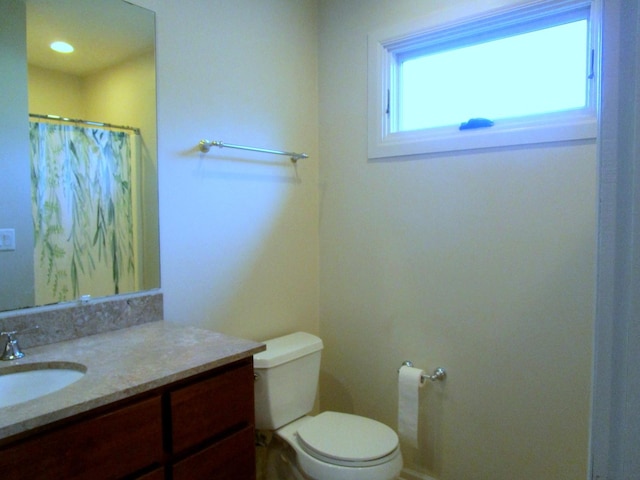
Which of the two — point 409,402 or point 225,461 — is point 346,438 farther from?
point 225,461

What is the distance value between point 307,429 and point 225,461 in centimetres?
52

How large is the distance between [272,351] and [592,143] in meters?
1.48

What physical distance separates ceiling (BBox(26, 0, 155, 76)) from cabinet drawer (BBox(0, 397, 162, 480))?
1.14 m

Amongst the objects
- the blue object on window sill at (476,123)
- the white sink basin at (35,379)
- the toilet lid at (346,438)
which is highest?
the blue object on window sill at (476,123)

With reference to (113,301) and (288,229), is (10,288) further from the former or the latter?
(288,229)

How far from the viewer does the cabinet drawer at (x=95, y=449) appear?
86cm

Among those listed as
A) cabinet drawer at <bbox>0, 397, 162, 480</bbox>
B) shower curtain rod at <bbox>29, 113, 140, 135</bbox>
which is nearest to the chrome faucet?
cabinet drawer at <bbox>0, 397, 162, 480</bbox>

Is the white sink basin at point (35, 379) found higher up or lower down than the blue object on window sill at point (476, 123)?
lower down

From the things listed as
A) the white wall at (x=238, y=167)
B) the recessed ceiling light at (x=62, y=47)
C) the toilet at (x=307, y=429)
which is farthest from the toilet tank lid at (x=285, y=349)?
the recessed ceiling light at (x=62, y=47)

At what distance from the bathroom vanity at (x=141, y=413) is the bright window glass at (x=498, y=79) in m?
1.40

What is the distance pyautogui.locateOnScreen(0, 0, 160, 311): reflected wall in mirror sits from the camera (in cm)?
131

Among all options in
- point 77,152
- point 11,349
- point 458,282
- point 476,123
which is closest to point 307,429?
point 458,282

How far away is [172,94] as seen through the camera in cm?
166

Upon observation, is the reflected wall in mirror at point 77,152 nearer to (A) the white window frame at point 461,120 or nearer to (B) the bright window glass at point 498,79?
(A) the white window frame at point 461,120
